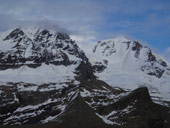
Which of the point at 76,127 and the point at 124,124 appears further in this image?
the point at 124,124

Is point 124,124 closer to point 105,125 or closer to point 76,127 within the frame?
point 105,125

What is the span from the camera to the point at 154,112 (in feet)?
527

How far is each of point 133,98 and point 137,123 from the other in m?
25.9

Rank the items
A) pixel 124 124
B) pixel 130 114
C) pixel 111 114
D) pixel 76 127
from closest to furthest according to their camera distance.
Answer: pixel 76 127
pixel 124 124
pixel 130 114
pixel 111 114

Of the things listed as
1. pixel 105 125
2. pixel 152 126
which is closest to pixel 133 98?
pixel 152 126

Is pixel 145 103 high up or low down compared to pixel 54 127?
up

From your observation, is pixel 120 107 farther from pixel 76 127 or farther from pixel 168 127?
pixel 76 127

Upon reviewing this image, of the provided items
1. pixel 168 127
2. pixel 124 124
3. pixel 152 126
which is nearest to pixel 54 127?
pixel 124 124

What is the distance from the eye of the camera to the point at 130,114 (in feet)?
519

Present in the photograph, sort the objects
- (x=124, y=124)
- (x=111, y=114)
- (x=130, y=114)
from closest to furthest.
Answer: (x=124, y=124) → (x=130, y=114) → (x=111, y=114)

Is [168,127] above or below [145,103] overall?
below

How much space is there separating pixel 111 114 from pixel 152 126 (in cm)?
2666

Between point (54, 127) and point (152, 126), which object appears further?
point (152, 126)

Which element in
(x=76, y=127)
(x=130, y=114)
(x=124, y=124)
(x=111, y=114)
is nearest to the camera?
(x=76, y=127)
